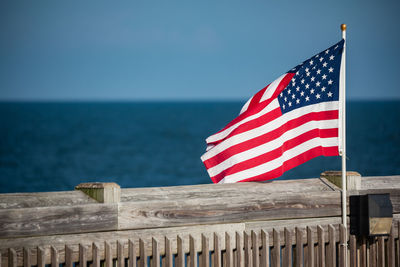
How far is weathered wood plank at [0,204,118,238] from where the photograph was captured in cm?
480

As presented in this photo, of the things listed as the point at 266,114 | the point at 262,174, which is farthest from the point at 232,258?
the point at 266,114

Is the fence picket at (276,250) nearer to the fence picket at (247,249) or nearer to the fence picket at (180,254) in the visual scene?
the fence picket at (247,249)

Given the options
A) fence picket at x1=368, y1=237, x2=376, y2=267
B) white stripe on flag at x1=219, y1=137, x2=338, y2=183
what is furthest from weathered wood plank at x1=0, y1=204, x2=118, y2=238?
fence picket at x1=368, y1=237, x2=376, y2=267

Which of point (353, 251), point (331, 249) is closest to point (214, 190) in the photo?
point (331, 249)

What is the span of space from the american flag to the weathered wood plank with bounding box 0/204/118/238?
56.1 inches

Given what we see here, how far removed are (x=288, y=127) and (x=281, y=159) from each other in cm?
32

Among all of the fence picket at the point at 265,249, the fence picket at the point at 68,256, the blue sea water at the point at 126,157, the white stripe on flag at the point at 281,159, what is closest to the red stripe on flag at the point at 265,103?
the white stripe on flag at the point at 281,159

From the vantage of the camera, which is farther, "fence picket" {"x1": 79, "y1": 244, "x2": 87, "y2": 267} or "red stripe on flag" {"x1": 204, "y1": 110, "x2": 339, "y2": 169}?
"red stripe on flag" {"x1": 204, "y1": 110, "x2": 339, "y2": 169}

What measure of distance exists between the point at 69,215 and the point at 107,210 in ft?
1.01

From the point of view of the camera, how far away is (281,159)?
6.04m

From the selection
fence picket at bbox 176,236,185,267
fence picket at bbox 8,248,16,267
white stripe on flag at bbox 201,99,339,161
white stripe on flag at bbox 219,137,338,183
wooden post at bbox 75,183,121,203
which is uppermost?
white stripe on flag at bbox 201,99,339,161

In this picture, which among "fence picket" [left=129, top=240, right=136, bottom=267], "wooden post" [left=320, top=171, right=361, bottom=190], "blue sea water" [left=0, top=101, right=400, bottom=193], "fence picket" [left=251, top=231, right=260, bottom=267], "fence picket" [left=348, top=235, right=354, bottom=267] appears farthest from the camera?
"blue sea water" [left=0, top=101, right=400, bottom=193]

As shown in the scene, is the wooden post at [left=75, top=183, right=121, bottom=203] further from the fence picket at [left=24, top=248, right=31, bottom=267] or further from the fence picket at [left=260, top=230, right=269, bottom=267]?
the fence picket at [left=260, top=230, right=269, bottom=267]

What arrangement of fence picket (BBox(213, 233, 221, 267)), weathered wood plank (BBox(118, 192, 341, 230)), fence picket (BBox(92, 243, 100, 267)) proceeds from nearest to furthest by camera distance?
fence picket (BBox(92, 243, 100, 267)) < weathered wood plank (BBox(118, 192, 341, 230)) < fence picket (BBox(213, 233, 221, 267))
